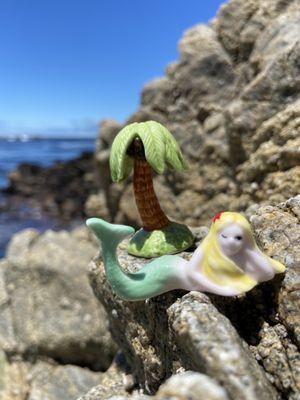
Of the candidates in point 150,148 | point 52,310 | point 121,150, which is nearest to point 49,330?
point 52,310

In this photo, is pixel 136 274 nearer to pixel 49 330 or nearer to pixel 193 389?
pixel 193 389

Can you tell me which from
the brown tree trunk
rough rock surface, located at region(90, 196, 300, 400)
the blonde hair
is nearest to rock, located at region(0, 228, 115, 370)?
rough rock surface, located at region(90, 196, 300, 400)

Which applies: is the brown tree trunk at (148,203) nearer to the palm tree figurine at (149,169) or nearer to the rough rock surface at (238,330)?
the palm tree figurine at (149,169)

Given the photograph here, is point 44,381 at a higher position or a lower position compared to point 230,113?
lower

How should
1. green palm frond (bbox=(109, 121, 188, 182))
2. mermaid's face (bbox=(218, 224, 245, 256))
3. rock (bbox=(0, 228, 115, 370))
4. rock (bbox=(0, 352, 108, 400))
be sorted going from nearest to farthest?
mermaid's face (bbox=(218, 224, 245, 256)) < green palm frond (bbox=(109, 121, 188, 182)) < rock (bbox=(0, 352, 108, 400)) < rock (bbox=(0, 228, 115, 370))

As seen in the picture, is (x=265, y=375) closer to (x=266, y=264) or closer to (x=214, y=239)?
(x=266, y=264)

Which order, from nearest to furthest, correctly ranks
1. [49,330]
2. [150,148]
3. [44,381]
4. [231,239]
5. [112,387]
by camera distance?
[231,239]
[150,148]
[112,387]
[44,381]
[49,330]

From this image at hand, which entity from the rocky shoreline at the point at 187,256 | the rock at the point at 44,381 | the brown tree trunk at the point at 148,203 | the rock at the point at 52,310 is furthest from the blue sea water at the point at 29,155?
the brown tree trunk at the point at 148,203

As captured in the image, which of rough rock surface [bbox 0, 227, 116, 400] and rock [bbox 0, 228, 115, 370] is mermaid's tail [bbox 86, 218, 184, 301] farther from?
rock [bbox 0, 228, 115, 370]
